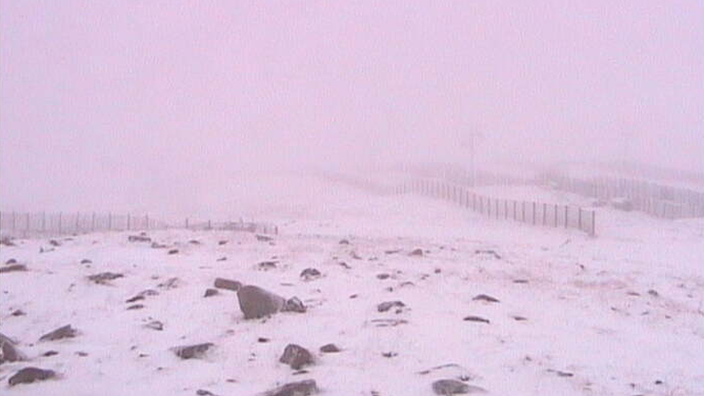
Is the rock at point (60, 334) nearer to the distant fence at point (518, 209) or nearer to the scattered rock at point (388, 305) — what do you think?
the scattered rock at point (388, 305)

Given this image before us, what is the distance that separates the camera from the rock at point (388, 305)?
65.0ft

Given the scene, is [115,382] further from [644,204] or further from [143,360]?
Answer: [644,204]

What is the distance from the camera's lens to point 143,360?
16.0m

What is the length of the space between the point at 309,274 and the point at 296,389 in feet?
40.4

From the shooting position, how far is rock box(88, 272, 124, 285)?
25.0m

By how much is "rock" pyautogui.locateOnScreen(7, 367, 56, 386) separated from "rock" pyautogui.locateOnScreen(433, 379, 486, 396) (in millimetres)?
7534

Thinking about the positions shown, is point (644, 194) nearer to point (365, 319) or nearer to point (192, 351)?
point (365, 319)

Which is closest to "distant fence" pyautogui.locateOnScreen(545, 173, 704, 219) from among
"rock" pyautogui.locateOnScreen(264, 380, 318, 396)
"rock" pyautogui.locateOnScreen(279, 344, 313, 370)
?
"rock" pyautogui.locateOnScreen(279, 344, 313, 370)

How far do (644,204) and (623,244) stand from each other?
2390cm

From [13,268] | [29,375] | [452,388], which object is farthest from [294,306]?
[13,268]

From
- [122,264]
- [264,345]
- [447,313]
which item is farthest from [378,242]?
[264,345]

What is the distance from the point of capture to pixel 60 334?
721 inches

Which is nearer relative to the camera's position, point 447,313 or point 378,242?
point 447,313

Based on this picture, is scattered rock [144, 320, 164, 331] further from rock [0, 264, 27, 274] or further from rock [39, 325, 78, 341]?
rock [0, 264, 27, 274]
